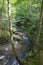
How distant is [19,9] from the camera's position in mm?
16469

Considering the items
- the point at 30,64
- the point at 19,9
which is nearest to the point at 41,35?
the point at 30,64

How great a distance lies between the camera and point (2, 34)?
11.8 meters

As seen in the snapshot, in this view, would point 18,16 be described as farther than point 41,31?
Yes

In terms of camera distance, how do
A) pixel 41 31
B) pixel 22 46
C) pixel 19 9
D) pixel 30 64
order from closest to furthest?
1. pixel 41 31
2. pixel 30 64
3. pixel 22 46
4. pixel 19 9

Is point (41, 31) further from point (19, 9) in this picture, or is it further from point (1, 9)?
point (19, 9)

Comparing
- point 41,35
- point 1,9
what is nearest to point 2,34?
point 1,9

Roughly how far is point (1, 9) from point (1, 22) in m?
A: 1.27

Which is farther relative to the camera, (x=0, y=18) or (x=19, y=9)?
(x=19, y=9)

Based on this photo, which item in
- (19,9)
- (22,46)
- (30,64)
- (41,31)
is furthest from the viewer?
(19,9)

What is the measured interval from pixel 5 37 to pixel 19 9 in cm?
541

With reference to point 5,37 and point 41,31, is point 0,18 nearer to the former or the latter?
point 5,37

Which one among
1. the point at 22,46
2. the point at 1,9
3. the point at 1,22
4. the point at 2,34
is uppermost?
the point at 1,9

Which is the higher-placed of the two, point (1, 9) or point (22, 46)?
point (1, 9)

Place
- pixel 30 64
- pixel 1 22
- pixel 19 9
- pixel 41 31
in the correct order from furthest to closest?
1. pixel 19 9
2. pixel 1 22
3. pixel 30 64
4. pixel 41 31
